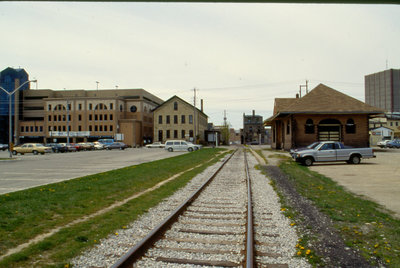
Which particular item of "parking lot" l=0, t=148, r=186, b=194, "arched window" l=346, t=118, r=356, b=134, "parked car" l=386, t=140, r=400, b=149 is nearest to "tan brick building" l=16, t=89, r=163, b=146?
"parking lot" l=0, t=148, r=186, b=194

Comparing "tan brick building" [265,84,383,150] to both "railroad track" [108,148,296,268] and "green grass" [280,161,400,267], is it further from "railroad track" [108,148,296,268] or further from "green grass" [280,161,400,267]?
"railroad track" [108,148,296,268]

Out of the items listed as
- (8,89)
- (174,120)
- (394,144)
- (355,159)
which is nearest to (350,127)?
(355,159)

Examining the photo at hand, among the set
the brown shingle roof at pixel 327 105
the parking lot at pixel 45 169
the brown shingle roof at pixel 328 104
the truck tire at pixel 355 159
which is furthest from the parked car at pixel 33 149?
the truck tire at pixel 355 159

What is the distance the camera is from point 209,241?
5.59 meters

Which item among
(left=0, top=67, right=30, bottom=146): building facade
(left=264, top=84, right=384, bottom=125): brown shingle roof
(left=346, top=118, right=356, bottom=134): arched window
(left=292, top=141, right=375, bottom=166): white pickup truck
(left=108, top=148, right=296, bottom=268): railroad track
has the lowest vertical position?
(left=108, top=148, right=296, bottom=268): railroad track

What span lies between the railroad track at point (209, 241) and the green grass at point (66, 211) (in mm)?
1056

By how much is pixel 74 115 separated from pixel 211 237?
80.3 m

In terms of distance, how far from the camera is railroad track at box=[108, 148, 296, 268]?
465 cm

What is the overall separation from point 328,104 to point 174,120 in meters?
43.4

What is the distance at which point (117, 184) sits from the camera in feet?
40.7

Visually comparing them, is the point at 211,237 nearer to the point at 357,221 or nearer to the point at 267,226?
the point at 267,226

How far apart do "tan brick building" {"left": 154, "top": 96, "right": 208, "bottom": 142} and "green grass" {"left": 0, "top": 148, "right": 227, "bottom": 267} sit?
201 feet

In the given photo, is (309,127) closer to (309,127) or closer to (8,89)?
(309,127)

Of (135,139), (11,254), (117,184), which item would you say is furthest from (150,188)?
(135,139)
